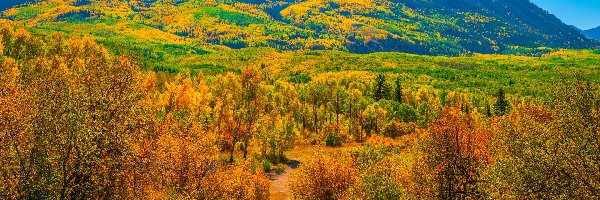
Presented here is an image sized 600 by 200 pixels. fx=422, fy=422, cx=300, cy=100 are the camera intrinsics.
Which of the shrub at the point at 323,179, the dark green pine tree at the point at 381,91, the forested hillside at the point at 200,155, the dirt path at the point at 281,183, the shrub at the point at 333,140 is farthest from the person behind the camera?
the dark green pine tree at the point at 381,91

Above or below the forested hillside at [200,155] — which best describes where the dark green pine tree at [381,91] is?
below

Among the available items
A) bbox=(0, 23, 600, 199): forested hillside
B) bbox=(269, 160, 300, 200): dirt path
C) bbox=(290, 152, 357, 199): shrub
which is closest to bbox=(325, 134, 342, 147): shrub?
bbox=(269, 160, 300, 200): dirt path

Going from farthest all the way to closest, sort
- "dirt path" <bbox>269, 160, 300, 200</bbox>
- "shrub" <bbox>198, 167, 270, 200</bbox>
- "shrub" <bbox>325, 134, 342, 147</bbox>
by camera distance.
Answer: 1. "shrub" <bbox>325, 134, 342, 147</bbox>
2. "dirt path" <bbox>269, 160, 300, 200</bbox>
3. "shrub" <bbox>198, 167, 270, 200</bbox>

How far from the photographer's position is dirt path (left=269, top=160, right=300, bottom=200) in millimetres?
76312

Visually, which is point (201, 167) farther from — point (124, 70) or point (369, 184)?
point (369, 184)

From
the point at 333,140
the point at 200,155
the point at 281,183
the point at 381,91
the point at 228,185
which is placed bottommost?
the point at 333,140

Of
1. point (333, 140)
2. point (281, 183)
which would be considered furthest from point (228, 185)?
point (333, 140)

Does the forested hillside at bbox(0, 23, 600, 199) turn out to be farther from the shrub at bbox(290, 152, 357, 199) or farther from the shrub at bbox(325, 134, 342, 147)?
the shrub at bbox(325, 134, 342, 147)

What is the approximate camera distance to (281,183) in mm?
84250

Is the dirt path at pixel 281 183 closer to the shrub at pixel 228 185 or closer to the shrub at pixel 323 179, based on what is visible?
the shrub at pixel 323 179

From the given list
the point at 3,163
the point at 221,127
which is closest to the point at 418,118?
the point at 221,127

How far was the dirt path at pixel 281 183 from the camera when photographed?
76.3 metres

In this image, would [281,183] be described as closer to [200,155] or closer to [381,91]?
[200,155]

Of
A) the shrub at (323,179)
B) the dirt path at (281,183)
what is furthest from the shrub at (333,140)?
the shrub at (323,179)
